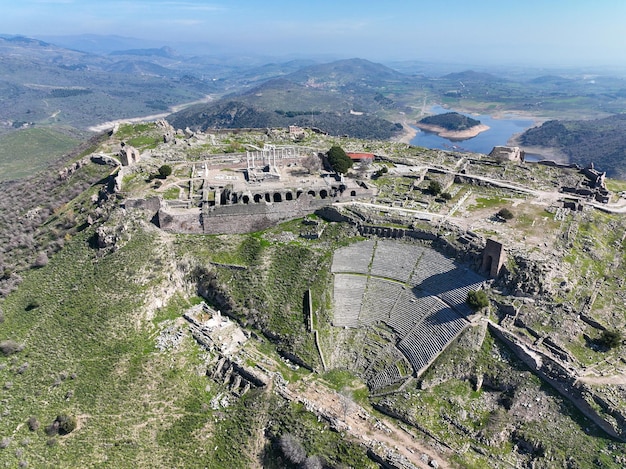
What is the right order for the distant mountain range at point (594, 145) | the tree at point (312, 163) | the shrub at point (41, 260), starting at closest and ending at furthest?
the shrub at point (41, 260) < the tree at point (312, 163) < the distant mountain range at point (594, 145)

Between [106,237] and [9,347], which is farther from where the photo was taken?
[106,237]

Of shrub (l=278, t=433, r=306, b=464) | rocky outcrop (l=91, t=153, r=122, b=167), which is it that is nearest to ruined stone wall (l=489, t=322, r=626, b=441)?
shrub (l=278, t=433, r=306, b=464)

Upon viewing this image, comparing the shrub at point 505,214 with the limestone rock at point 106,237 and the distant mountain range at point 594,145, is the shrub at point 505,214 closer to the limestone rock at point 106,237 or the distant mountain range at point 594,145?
the limestone rock at point 106,237

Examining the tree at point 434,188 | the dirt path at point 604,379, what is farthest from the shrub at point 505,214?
the dirt path at point 604,379

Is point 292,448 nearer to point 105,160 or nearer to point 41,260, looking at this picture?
point 41,260

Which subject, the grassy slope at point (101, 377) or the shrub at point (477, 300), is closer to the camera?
the grassy slope at point (101, 377)

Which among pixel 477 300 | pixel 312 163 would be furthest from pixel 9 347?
pixel 312 163

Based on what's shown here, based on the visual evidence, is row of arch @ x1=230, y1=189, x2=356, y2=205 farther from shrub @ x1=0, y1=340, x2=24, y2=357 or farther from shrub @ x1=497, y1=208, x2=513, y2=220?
shrub @ x1=0, y1=340, x2=24, y2=357
